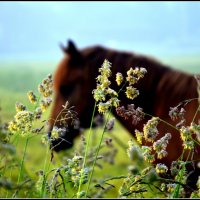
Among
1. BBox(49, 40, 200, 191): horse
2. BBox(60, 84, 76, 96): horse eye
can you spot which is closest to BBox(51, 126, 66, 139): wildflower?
BBox(49, 40, 200, 191): horse

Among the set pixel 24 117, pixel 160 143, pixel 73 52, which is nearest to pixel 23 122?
pixel 24 117

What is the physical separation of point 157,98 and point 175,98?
30 centimetres

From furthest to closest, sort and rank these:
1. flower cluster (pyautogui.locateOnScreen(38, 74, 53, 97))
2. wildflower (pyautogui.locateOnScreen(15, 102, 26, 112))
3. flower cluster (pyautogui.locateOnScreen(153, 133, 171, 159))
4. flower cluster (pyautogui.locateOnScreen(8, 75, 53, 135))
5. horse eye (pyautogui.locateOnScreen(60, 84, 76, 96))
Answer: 1. horse eye (pyautogui.locateOnScreen(60, 84, 76, 96))
2. flower cluster (pyautogui.locateOnScreen(38, 74, 53, 97))
3. wildflower (pyautogui.locateOnScreen(15, 102, 26, 112))
4. flower cluster (pyautogui.locateOnScreen(8, 75, 53, 135))
5. flower cluster (pyautogui.locateOnScreen(153, 133, 171, 159))

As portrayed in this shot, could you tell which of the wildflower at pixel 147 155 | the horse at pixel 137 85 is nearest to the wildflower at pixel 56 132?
the wildflower at pixel 147 155

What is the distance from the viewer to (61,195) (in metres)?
2.04

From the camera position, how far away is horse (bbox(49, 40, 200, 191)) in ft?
22.3

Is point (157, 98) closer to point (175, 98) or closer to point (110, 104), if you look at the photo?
point (175, 98)

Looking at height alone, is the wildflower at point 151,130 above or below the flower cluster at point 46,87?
below

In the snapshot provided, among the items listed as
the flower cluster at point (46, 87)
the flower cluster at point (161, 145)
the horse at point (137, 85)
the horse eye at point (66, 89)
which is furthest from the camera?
the horse eye at point (66, 89)

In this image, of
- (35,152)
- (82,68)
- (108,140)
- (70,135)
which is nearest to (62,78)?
(82,68)

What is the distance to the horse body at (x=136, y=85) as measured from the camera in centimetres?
679

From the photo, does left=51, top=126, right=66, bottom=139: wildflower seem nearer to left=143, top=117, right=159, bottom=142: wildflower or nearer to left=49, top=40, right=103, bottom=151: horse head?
left=143, top=117, right=159, bottom=142: wildflower

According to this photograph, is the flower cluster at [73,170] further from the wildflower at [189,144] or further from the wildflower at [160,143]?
the wildflower at [189,144]

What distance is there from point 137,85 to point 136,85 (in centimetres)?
6
